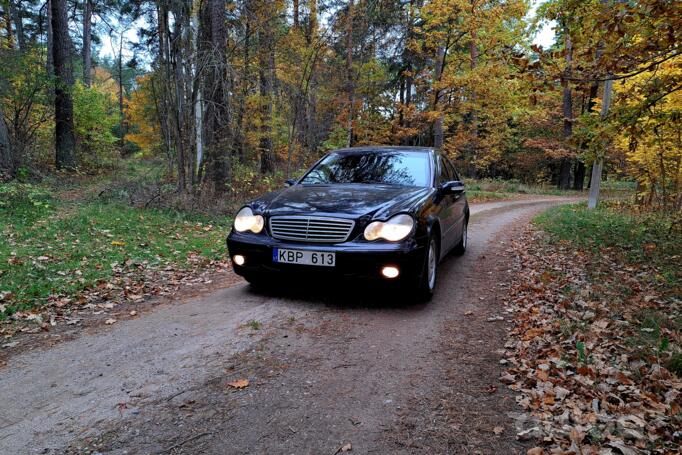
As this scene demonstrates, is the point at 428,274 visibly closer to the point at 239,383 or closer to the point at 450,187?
the point at 450,187

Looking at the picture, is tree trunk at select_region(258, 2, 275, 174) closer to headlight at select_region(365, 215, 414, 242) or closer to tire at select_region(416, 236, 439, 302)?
tire at select_region(416, 236, 439, 302)

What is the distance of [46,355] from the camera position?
135 inches

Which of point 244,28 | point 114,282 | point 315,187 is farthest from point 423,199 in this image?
point 244,28

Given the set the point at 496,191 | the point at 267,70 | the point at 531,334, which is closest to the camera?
the point at 531,334

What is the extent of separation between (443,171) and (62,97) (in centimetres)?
1391

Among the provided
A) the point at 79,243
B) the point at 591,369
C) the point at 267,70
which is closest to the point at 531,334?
the point at 591,369

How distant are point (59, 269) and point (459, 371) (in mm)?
4915

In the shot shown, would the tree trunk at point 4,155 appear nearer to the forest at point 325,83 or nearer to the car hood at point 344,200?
the forest at point 325,83

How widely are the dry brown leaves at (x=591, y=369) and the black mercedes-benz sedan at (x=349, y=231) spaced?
117 cm

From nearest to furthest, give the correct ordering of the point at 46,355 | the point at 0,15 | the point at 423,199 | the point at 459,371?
the point at 459,371
the point at 46,355
the point at 423,199
the point at 0,15

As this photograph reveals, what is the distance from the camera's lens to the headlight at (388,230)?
4078mm

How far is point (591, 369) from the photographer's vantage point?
118 inches

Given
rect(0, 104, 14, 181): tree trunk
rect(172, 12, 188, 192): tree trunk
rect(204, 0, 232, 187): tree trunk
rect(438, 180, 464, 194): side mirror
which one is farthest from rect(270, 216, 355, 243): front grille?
rect(0, 104, 14, 181): tree trunk

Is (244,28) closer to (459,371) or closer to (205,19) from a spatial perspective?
(205,19)
